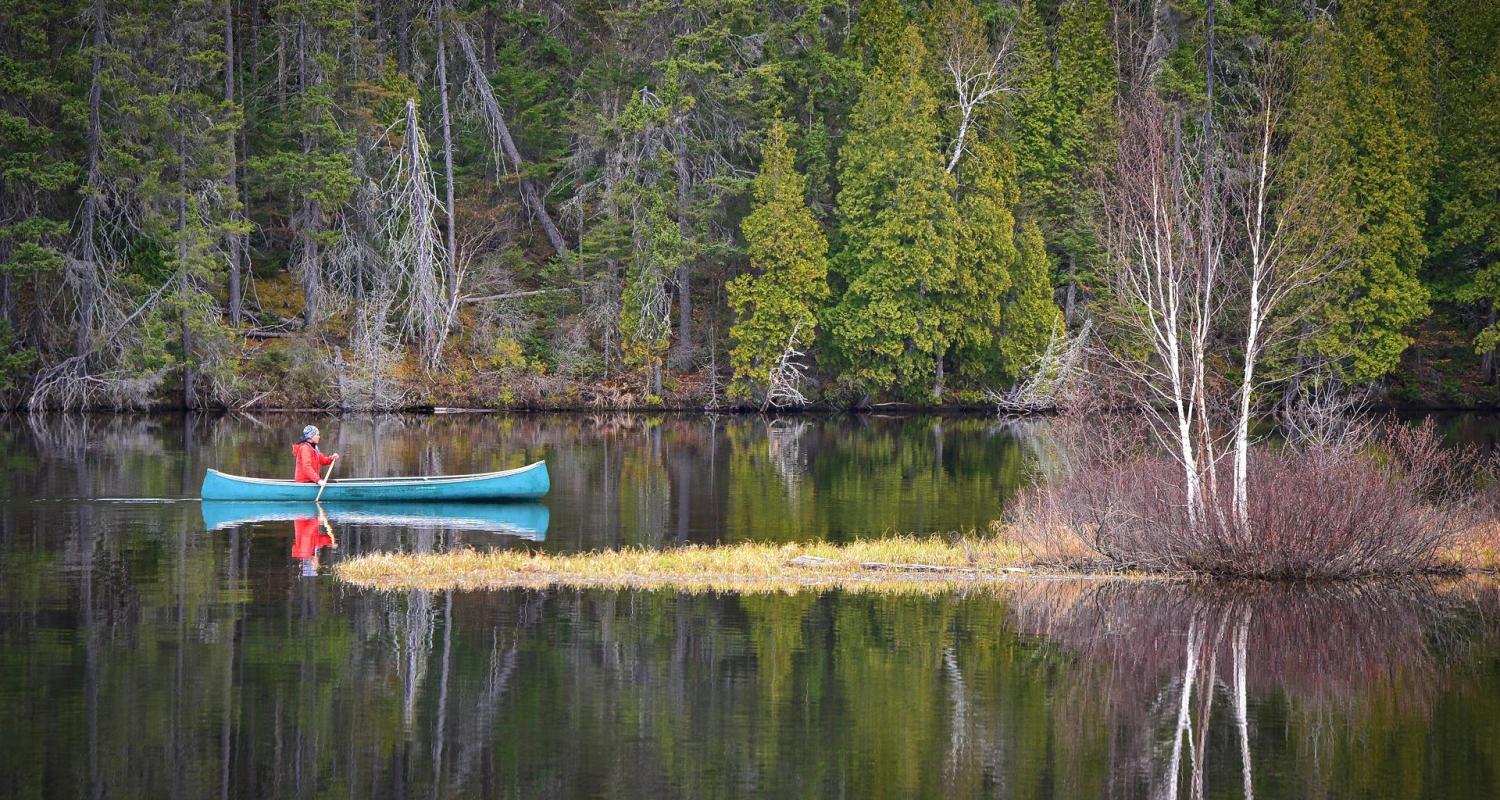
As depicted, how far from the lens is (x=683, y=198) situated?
59.8 metres

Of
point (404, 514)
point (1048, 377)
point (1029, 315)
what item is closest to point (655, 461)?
point (404, 514)

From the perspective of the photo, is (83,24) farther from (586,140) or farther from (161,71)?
(586,140)

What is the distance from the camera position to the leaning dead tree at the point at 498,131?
62625mm

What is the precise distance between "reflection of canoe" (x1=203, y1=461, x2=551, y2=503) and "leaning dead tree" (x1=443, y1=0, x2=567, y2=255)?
30682 mm

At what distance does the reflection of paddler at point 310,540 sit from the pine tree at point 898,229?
101ft

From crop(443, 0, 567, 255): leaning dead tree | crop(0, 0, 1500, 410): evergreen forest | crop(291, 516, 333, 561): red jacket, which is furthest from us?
crop(443, 0, 567, 255): leaning dead tree

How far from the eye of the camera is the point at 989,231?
192 feet

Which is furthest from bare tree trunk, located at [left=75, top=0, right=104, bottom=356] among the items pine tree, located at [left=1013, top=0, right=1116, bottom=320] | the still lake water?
pine tree, located at [left=1013, top=0, right=1116, bottom=320]

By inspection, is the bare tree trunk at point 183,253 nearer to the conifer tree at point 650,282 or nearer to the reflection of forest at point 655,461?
the reflection of forest at point 655,461

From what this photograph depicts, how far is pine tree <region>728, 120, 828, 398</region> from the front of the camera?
58031 mm

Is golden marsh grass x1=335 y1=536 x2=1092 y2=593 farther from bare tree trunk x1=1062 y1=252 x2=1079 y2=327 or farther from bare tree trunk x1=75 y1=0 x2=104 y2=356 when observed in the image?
A: bare tree trunk x1=1062 y1=252 x2=1079 y2=327

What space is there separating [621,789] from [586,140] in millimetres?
51676

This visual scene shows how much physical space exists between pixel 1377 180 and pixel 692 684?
47190 mm

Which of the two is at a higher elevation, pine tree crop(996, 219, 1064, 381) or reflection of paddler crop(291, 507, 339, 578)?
pine tree crop(996, 219, 1064, 381)
